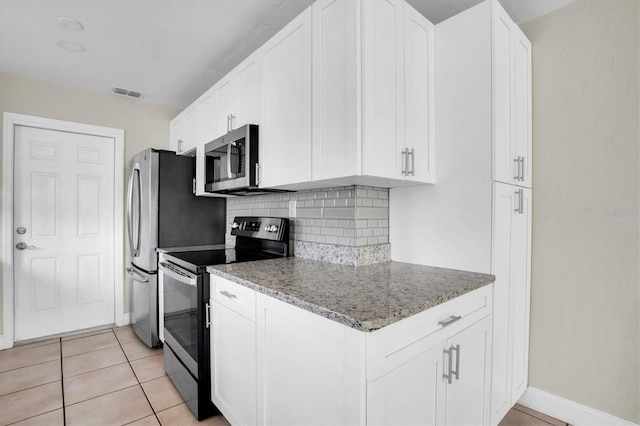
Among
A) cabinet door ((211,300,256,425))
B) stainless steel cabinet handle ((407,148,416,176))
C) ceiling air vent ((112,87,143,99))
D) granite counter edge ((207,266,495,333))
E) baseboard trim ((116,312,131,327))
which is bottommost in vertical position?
baseboard trim ((116,312,131,327))

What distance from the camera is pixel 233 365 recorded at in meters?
1.65

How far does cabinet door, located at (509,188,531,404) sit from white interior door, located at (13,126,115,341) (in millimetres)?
3669

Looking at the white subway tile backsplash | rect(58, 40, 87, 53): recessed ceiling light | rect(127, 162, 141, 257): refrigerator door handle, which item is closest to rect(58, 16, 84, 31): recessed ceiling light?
rect(58, 40, 87, 53): recessed ceiling light

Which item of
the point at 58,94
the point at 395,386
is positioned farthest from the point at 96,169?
the point at 395,386

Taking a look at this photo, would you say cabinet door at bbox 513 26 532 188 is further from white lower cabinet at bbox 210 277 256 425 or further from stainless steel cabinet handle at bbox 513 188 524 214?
white lower cabinet at bbox 210 277 256 425

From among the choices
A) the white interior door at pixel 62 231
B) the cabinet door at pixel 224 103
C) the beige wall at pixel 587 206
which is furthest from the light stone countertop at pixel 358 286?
the white interior door at pixel 62 231

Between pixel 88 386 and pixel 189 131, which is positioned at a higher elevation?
pixel 189 131

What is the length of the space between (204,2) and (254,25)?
0.34m

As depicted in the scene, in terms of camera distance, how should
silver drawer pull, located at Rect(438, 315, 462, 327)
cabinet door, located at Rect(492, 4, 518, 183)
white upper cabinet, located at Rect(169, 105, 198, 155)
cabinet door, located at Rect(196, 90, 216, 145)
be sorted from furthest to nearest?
white upper cabinet, located at Rect(169, 105, 198, 155) < cabinet door, located at Rect(196, 90, 216, 145) < cabinet door, located at Rect(492, 4, 518, 183) < silver drawer pull, located at Rect(438, 315, 462, 327)

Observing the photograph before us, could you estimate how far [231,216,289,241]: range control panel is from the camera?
7.42 feet

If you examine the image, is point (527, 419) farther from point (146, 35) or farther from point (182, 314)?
point (146, 35)

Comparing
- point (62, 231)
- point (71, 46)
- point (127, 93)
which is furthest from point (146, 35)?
point (62, 231)

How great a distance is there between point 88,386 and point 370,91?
2.69m

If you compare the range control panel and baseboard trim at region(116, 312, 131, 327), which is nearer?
the range control panel
